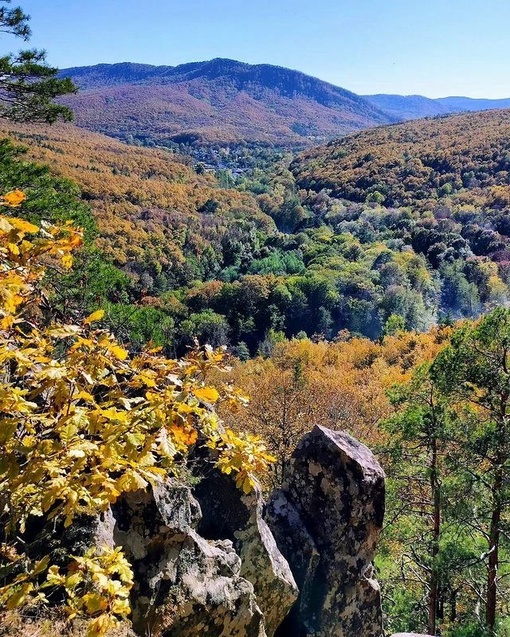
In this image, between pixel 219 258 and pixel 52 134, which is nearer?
pixel 219 258

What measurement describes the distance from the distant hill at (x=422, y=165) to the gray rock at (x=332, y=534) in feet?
274

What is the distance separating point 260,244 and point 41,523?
80.8 meters

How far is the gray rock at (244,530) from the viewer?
5.67m

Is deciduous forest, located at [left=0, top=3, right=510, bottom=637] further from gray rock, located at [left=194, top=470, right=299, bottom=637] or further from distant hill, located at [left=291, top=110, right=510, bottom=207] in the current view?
distant hill, located at [left=291, top=110, right=510, bottom=207]

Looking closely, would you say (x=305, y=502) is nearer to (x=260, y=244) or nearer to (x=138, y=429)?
(x=138, y=429)

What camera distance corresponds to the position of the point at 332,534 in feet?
22.3

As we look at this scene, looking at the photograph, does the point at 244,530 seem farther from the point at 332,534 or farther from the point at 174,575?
the point at 332,534

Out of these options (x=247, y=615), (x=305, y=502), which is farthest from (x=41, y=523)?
(x=305, y=502)

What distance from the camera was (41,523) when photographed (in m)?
3.90

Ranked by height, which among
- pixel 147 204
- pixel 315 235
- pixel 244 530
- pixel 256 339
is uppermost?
pixel 244 530

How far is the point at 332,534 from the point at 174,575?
3.03 metres

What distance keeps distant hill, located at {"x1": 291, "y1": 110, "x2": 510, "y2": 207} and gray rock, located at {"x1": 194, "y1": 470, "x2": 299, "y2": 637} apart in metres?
85.2

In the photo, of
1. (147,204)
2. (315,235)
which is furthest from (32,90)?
(147,204)

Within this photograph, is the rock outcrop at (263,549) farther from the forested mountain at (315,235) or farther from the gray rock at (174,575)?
the forested mountain at (315,235)
